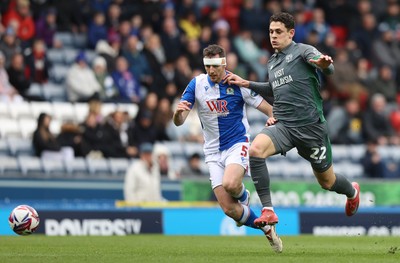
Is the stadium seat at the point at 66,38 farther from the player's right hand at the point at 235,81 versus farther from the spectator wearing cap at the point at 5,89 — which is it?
the player's right hand at the point at 235,81

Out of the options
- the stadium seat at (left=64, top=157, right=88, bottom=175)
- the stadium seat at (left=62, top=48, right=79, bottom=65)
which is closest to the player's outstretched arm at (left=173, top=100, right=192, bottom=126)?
the stadium seat at (left=64, top=157, right=88, bottom=175)

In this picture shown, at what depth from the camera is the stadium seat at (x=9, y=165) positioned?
19.2 m

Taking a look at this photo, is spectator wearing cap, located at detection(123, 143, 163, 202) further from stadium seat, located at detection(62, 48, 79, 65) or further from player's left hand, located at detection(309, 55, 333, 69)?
player's left hand, located at detection(309, 55, 333, 69)

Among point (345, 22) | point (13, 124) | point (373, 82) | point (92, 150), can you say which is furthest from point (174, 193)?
point (345, 22)

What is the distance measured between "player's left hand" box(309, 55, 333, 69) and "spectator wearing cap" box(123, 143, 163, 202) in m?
7.94

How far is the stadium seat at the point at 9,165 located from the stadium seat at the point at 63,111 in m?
1.88

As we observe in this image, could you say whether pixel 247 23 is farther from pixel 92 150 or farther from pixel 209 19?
pixel 92 150

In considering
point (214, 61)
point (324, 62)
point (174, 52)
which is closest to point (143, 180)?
point (174, 52)

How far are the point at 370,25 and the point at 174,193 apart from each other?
970cm

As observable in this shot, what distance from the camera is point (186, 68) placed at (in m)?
23.6

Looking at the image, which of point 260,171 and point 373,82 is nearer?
point 260,171

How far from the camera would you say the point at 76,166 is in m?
19.9

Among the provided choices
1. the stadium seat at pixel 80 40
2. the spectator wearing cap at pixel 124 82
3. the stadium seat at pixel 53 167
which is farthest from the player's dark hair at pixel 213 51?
the stadium seat at pixel 80 40

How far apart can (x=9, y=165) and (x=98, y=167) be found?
179cm
